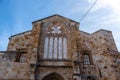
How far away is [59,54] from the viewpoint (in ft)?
44.4

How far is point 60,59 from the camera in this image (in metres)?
13.1

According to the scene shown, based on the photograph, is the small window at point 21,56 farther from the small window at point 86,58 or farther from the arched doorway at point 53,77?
the small window at point 86,58

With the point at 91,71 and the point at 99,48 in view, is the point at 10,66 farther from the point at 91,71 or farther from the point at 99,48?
the point at 99,48

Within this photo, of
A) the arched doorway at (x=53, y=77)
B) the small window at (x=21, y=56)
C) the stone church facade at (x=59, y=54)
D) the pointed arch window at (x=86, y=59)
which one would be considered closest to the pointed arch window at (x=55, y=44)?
the stone church facade at (x=59, y=54)

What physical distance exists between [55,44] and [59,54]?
43.2 inches

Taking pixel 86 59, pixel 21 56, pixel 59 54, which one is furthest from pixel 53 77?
pixel 21 56

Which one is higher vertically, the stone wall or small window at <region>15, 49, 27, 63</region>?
small window at <region>15, 49, 27, 63</region>

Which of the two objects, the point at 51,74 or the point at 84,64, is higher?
the point at 84,64

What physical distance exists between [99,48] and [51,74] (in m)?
5.02

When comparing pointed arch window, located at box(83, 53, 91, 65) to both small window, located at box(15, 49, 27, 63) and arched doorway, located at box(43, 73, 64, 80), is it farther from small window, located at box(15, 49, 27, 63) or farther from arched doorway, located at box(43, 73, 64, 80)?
small window, located at box(15, 49, 27, 63)

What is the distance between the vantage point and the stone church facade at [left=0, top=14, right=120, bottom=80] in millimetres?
12383

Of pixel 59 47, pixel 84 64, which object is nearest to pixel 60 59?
pixel 59 47

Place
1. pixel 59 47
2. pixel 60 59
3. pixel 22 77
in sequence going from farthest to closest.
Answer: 1. pixel 59 47
2. pixel 60 59
3. pixel 22 77

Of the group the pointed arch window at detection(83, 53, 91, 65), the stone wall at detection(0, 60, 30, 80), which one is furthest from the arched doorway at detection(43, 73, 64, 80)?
the pointed arch window at detection(83, 53, 91, 65)
